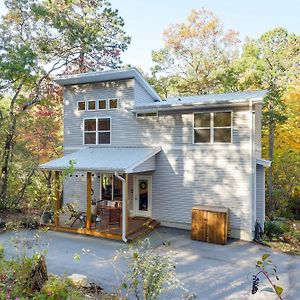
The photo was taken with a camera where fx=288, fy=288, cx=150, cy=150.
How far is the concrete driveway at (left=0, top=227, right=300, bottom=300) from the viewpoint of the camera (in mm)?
7349

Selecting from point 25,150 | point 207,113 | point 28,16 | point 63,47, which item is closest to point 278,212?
point 207,113

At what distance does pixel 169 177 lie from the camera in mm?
13172

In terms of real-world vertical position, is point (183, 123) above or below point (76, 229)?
above

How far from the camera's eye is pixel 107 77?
45.8ft

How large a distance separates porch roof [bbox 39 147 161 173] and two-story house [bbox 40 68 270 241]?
5 cm

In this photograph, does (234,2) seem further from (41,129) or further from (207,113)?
(41,129)

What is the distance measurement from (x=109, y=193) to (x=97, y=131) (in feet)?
10.6

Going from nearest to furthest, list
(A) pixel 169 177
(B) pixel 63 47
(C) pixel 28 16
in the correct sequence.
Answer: (A) pixel 169 177 → (C) pixel 28 16 → (B) pixel 63 47

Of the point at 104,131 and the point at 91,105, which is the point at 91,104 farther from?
the point at 104,131

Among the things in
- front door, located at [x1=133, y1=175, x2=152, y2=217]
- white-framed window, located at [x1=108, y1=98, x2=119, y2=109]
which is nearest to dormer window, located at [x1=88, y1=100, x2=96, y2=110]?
white-framed window, located at [x1=108, y1=98, x2=119, y2=109]

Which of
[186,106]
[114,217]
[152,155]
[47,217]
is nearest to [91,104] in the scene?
[152,155]

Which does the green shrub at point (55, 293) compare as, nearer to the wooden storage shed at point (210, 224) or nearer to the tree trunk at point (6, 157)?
the wooden storage shed at point (210, 224)

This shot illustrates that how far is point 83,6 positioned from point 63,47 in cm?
322

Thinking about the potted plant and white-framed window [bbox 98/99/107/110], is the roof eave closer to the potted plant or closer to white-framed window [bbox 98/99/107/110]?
white-framed window [bbox 98/99/107/110]
